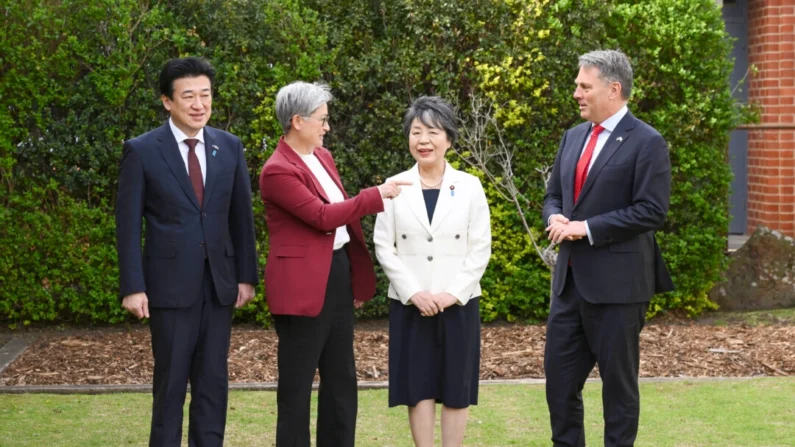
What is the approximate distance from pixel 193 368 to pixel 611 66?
8.12 feet

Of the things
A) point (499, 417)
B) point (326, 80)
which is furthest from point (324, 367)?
point (326, 80)

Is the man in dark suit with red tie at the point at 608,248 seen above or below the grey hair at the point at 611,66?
below

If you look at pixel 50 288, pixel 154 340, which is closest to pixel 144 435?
pixel 154 340

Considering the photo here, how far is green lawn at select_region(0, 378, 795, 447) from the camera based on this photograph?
→ 6262 mm

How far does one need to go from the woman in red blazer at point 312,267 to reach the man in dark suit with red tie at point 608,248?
0.97 meters

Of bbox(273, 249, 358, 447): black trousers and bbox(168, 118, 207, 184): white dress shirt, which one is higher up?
bbox(168, 118, 207, 184): white dress shirt

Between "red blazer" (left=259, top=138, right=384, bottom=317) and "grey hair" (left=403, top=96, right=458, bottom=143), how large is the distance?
17.3 inches

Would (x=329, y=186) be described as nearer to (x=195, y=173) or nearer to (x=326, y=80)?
(x=195, y=173)

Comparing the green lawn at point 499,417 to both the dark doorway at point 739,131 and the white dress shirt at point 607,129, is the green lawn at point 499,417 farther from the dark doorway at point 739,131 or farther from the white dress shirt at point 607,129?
the dark doorway at point 739,131

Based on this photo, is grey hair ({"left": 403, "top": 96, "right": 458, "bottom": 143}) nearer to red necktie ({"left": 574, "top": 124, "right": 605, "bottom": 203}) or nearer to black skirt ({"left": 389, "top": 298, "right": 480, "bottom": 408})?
red necktie ({"left": 574, "top": 124, "right": 605, "bottom": 203})

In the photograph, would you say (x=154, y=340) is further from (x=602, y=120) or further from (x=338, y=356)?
(x=602, y=120)

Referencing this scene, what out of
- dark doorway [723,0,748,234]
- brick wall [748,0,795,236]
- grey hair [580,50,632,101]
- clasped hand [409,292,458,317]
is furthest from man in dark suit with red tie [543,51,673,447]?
dark doorway [723,0,748,234]

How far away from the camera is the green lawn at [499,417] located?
6.26 meters

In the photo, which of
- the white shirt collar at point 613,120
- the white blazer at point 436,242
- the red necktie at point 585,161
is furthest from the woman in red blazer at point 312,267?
the white shirt collar at point 613,120
